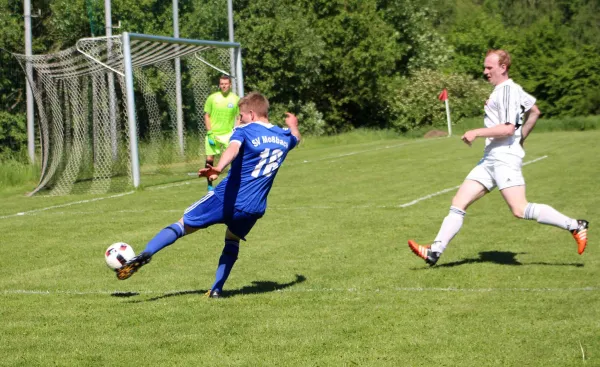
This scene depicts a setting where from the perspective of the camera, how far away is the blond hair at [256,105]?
7.88 metres

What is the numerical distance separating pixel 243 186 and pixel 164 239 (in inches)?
30.5

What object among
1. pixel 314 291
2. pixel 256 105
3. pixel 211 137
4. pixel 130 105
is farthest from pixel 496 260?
pixel 130 105

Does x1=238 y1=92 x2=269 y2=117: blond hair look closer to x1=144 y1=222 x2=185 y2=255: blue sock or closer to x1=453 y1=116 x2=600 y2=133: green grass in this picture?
x1=144 y1=222 x2=185 y2=255: blue sock

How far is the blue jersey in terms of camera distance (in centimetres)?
776

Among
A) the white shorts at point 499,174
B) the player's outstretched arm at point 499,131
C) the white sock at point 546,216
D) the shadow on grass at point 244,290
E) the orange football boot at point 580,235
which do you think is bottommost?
the shadow on grass at point 244,290

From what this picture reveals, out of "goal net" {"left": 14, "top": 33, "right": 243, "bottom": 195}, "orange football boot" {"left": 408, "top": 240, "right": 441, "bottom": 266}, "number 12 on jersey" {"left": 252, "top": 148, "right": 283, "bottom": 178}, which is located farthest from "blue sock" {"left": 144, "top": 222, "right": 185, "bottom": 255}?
"goal net" {"left": 14, "top": 33, "right": 243, "bottom": 195}

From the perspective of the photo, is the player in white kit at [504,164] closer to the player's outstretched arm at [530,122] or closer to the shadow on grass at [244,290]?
the player's outstretched arm at [530,122]

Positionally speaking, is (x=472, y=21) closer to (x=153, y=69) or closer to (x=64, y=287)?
(x=153, y=69)

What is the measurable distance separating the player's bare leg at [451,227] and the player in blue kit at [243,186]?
1.88 meters

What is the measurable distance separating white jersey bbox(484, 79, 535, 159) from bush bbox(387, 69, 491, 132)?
42.8m

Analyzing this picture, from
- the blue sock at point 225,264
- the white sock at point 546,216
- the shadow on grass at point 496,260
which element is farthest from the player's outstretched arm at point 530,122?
the blue sock at point 225,264

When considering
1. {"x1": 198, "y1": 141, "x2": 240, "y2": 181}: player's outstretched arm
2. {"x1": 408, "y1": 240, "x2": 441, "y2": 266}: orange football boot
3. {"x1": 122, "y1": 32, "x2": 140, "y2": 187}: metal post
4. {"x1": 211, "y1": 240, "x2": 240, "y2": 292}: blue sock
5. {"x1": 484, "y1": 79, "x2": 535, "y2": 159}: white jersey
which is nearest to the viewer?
{"x1": 198, "y1": 141, "x2": 240, "y2": 181}: player's outstretched arm

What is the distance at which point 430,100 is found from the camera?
5272 cm

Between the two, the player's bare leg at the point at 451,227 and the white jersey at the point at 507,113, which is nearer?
the white jersey at the point at 507,113
